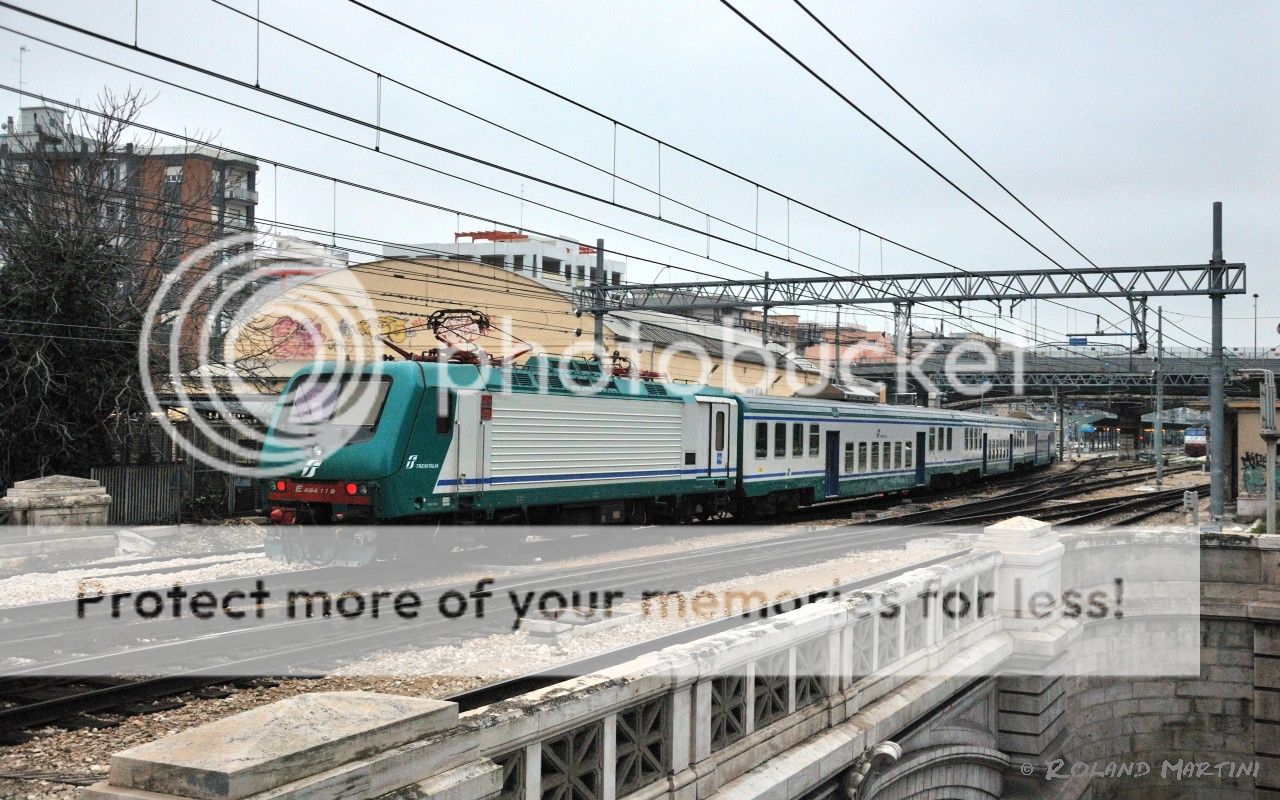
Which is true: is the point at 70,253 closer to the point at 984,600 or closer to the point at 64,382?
the point at 64,382

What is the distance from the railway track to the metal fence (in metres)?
9.72

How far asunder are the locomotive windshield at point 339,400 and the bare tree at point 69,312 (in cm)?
740

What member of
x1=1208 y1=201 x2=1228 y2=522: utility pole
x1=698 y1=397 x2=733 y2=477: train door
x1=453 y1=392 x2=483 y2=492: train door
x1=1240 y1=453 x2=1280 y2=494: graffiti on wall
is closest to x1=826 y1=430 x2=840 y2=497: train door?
x1=698 y1=397 x2=733 y2=477: train door

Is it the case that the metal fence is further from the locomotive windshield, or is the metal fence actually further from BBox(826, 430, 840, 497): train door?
BBox(826, 430, 840, 497): train door

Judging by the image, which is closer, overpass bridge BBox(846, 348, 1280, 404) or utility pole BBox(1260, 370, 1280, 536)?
utility pole BBox(1260, 370, 1280, 536)

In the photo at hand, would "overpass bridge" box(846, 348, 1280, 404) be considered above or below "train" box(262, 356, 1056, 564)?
above

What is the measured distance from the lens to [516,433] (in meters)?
15.4

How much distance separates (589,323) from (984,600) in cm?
3079

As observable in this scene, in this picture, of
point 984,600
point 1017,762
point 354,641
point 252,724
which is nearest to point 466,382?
point 354,641

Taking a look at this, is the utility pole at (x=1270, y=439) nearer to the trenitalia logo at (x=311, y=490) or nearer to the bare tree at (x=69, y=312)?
the trenitalia logo at (x=311, y=490)

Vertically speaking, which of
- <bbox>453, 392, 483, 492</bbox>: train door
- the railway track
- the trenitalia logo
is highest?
<bbox>453, 392, 483, 492</bbox>: train door

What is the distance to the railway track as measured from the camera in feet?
25.0

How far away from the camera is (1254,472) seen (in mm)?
27828

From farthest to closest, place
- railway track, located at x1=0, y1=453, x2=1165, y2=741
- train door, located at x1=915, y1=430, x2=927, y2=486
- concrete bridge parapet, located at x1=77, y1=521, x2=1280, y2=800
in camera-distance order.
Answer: train door, located at x1=915, y1=430, x2=927, y2=486, railway track, located at x1=0, y1=453, x2=1165, y2=741, concrete bridge parapet, located at x1=77, y1=521, x2=1280, y2=800
